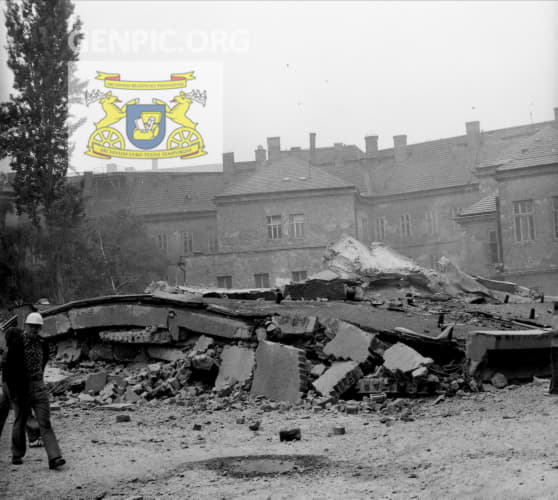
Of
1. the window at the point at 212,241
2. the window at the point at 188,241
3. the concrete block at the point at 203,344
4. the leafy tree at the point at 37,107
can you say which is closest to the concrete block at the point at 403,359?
the concrete block at the point at 203,344

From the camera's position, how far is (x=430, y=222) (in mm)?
50938

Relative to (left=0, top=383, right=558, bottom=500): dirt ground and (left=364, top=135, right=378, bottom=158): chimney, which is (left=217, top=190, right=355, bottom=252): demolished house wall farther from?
(left=0, top=383, right=558, bottom=500): dirt ground

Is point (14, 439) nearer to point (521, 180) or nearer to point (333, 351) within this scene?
point (333, 351)

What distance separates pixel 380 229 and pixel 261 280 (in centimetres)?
1269

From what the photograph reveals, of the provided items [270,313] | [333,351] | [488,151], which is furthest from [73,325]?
[488,151]

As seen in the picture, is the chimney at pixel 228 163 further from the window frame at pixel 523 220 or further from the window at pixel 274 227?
the window frame at pixel 523 220

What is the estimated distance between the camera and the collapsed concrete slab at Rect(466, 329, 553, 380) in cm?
1082

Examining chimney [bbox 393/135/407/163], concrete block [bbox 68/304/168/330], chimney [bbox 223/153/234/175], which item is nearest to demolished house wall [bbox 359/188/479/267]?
chimney [bbox 393/135/407/163]

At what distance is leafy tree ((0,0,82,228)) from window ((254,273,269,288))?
13357 millimetres

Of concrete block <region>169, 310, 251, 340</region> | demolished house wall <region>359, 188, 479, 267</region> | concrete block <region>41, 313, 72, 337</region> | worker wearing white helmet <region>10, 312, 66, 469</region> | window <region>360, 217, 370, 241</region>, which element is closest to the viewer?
worker wearing white helmet <region>10, 312, 66, 469</region>

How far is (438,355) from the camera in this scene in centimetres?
1198

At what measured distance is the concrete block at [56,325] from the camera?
14.9 meters

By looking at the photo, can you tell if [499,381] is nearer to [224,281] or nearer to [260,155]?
[224,281]

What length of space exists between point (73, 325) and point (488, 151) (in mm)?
41447
